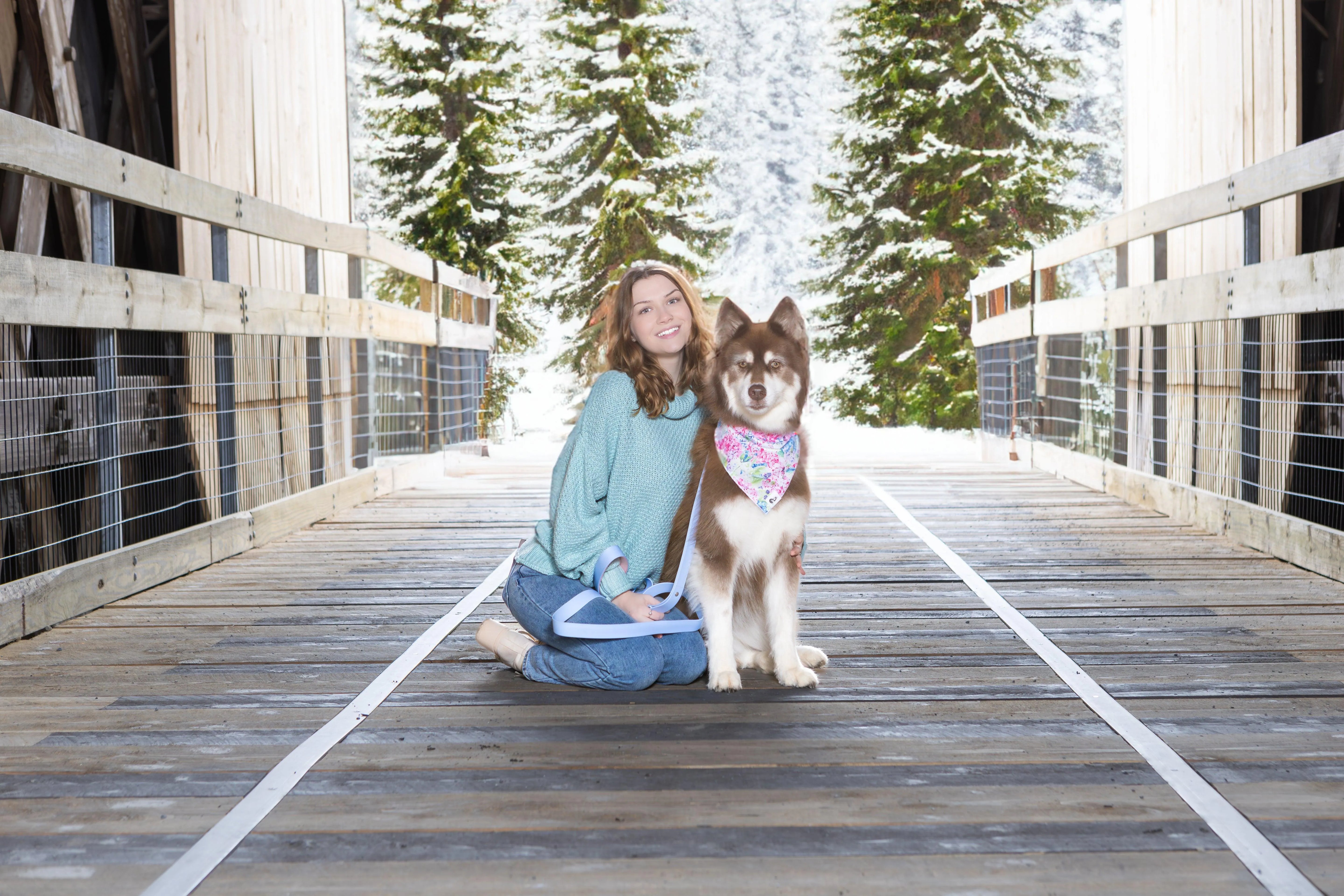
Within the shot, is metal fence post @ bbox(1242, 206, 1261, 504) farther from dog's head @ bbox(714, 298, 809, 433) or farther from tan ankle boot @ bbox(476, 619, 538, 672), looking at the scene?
tan ankle boot @ bbox(476, 619, 538, 672)

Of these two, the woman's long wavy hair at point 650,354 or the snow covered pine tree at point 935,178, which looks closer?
the woman's long wavy hair at point 650,354

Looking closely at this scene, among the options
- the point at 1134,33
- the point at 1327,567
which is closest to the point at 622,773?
the point at 1327,567

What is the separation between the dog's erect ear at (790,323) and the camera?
318 cm

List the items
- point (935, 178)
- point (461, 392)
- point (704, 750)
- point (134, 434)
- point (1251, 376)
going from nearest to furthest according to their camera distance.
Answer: point (704, 750) < point (134, 434) < point (1251, 376) < point (461, 392) < point (935, 178)

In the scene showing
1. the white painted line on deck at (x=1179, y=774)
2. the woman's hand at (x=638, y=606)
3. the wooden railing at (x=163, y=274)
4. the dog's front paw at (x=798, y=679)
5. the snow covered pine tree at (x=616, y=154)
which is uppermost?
the snow covered pine tree at (x=616, y=154)

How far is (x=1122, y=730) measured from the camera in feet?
8.88

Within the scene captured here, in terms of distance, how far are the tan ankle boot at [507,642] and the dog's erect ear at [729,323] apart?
3.18 feet

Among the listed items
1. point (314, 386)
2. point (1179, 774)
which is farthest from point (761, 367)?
point (314, 386)

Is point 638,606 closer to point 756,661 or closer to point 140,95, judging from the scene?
point 756,661

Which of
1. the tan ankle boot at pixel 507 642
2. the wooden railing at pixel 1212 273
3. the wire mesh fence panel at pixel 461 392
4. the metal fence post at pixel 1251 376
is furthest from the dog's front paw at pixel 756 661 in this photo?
the wire mesh fence panel at pixel 461 392

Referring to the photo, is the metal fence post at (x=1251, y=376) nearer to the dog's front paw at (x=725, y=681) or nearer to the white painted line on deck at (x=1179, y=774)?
the white painted line on deck at (x=1179, y=774)

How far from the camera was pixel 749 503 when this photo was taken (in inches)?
122

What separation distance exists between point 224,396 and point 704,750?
3.37m

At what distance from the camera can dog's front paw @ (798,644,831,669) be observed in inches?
132
